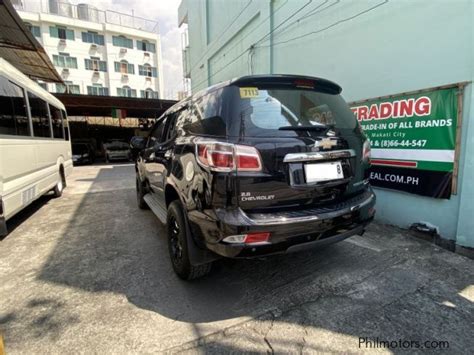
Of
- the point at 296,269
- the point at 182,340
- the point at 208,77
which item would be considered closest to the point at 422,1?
the point at 296,269

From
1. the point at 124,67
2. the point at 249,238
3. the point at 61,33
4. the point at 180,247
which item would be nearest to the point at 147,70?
the point at 124,67

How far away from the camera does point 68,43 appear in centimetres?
2831

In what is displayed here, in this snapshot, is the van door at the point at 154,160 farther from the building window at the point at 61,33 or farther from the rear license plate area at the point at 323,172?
the building window at the point at 61,33

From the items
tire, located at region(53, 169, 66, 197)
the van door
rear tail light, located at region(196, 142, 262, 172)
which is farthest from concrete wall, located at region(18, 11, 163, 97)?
rear tail light, located at region(196, 142, 262, 172)

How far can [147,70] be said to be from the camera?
33.0m

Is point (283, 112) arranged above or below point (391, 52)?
below

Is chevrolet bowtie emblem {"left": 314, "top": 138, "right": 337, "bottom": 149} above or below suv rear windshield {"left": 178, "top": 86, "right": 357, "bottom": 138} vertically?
below

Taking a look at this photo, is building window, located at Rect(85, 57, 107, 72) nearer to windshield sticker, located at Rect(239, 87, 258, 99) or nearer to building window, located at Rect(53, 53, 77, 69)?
building window, located at Rect(53, 53, 77, 69)

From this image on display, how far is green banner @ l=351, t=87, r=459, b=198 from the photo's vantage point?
3328 mm

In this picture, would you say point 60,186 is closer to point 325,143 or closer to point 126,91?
point 325,143

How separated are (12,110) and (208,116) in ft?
11.9

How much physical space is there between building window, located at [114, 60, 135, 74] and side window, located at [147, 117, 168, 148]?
31.1m

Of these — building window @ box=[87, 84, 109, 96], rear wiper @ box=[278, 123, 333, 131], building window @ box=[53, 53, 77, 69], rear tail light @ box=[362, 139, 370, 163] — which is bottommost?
rear tail light @ box=[362, 139, 370, 163]

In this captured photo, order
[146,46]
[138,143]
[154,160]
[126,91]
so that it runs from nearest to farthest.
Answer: [154,160], [138,143], [126,91], [146,46]
